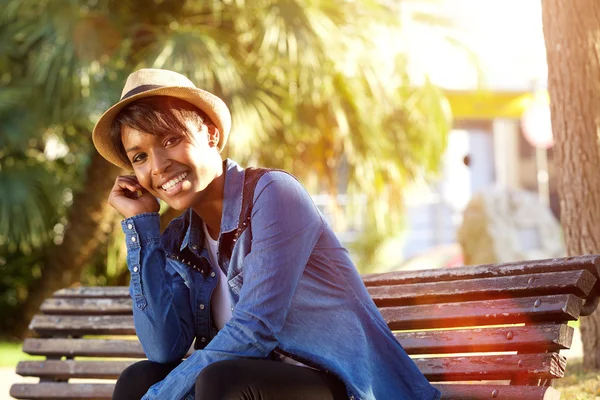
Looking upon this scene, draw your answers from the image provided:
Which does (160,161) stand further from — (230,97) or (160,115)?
(230,97)

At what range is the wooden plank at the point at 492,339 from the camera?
8.43ft

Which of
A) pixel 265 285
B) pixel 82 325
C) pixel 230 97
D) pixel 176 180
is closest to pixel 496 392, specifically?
pixel 265 285

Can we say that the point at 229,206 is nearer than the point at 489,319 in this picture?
Yes

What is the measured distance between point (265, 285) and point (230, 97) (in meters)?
5.31

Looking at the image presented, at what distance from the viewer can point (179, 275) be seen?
2.87 m

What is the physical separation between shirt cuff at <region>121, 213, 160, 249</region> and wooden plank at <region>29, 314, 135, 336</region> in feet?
2.97

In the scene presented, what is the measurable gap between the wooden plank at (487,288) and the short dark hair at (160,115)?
0.89 meters

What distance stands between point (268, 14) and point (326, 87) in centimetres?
78

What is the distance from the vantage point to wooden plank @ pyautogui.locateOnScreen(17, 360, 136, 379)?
11.4 ft

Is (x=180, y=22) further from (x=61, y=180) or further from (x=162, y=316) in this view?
(x=162, y=316)

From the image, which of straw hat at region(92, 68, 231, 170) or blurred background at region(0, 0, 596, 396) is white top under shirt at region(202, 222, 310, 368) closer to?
straw hat at region(92, 68, 231, 170)

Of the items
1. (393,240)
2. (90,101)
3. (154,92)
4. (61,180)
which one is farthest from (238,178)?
(393,240)

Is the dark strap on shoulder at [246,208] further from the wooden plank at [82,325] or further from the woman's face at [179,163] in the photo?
the wooden plank at [82,325]

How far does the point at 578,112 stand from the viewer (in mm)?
3939
